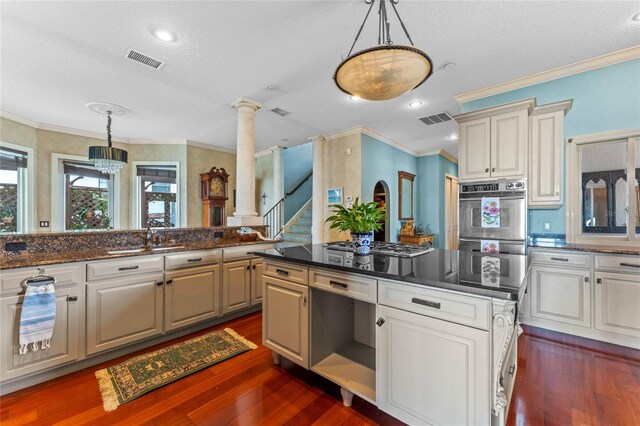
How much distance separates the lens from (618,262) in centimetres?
252

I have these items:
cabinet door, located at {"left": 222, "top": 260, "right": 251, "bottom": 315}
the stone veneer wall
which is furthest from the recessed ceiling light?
cabinet door, located at {"left": 222, "top": 260, "right": 251, "bottom": 315}

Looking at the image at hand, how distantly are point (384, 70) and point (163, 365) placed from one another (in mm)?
2740

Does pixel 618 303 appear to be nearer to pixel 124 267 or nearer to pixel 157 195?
pixel 124 267

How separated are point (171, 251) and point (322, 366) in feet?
6.01

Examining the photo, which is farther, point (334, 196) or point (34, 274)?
point (334, 196)

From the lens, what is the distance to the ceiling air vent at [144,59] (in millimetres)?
2766

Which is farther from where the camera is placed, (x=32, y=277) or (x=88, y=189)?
(x=88, y=189)

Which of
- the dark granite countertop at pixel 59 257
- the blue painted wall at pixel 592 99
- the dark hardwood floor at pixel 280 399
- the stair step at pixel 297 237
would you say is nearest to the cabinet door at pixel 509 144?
the blue painted wall at pixel 592 99

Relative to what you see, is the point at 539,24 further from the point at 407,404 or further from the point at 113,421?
the point at 113,421

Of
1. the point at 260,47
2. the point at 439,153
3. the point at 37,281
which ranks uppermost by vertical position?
the point at 260,47

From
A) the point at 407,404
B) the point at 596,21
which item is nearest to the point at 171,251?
the point at 407,404

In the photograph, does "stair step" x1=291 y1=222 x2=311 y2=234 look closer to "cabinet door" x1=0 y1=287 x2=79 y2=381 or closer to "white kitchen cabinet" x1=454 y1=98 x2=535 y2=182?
"white kitchen cabinet" x1=454 y1=98 x2=535 y2=182

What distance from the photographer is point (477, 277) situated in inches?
53.1

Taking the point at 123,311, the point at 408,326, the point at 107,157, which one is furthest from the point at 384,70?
the point at 107,157
